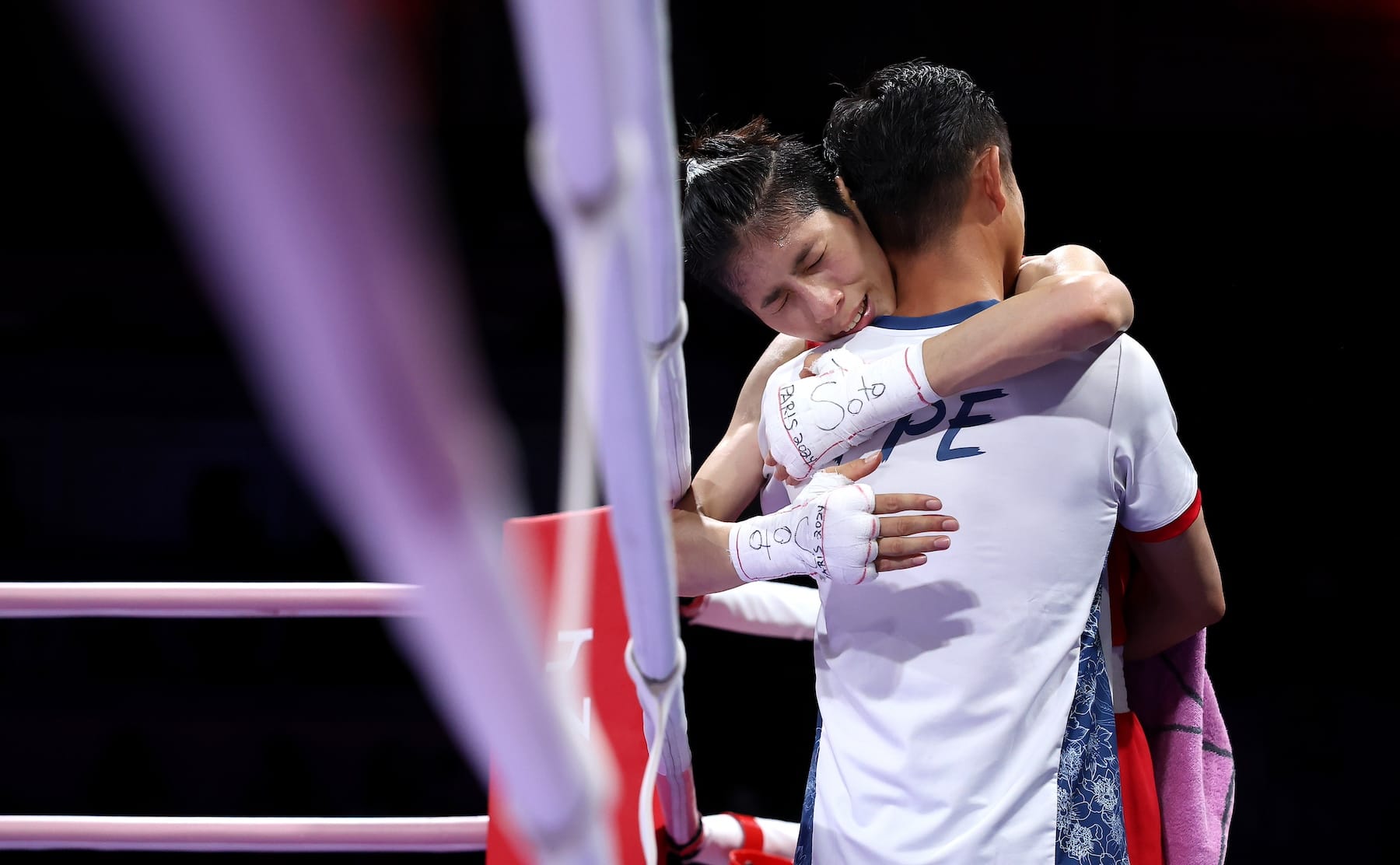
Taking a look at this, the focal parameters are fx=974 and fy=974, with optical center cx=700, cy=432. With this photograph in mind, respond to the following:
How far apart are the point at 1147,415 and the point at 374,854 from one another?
9.81ft

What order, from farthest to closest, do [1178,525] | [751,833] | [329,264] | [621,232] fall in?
[751,833], [1178,525], [621,232], [329,264]

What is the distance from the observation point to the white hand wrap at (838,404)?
80cm

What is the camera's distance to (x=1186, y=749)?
98cm

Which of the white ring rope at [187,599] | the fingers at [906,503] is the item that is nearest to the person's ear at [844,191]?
the fingers at [906,503]

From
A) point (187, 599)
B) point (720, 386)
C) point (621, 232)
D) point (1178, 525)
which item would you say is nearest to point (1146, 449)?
point (1178, 525)

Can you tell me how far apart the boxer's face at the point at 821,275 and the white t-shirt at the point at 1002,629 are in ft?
0.41

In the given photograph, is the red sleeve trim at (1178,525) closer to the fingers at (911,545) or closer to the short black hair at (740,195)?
the fingers at (911,545)

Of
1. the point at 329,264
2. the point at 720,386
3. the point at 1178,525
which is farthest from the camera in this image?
the point at 720,386

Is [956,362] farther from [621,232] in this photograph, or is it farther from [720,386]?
[720,386]

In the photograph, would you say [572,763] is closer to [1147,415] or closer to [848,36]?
[1147,415]

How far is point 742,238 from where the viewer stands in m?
0.93

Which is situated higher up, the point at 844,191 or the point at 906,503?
the point at 844,191

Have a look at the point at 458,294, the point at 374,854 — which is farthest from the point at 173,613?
the point at 374,854

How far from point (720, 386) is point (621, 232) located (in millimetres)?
2273
